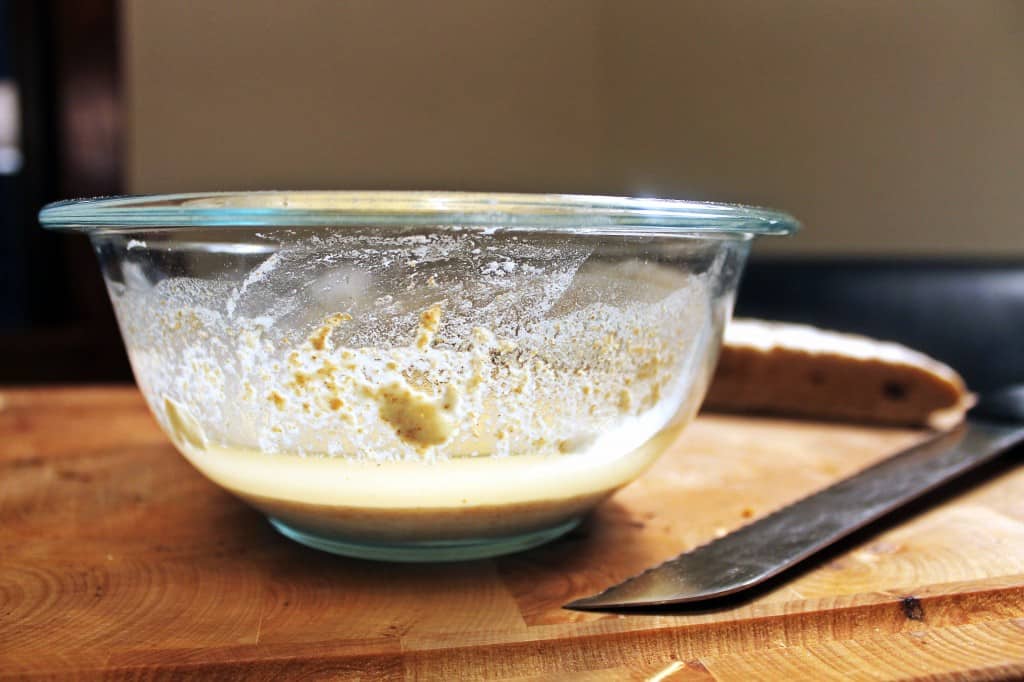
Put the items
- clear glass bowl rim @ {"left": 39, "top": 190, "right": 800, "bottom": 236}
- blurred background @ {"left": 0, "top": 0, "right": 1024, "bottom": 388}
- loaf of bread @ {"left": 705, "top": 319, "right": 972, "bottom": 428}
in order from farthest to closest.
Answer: blurred background @ {"left": 0, "top": 0, "right": 1024, "bottom": 388} < loaf of bread @ {"left": 705, "top": 319, "right": 972, "bottom": 428} < clear glass bowl rim @ {"left": 39, "top": 190, "right": 800, "bottom": 236}

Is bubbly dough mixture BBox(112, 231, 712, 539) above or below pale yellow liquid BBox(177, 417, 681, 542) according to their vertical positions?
above

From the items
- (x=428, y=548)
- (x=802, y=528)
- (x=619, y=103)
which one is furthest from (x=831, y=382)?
(x=619, y=103)

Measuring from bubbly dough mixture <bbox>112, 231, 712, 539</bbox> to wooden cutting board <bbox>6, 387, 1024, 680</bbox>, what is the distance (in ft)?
0.13

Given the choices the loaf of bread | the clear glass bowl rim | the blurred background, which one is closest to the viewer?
the clear glass bowl rim

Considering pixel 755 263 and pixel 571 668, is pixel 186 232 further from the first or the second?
pixel 755 263

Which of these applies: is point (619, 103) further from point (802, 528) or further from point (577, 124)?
point (802, 528)

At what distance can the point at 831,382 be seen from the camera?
79 cm

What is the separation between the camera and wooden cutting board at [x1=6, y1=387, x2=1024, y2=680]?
12.8 inches

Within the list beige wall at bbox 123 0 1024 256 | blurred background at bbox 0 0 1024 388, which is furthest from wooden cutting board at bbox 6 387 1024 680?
beige wall at bbox 123 0 1024 256

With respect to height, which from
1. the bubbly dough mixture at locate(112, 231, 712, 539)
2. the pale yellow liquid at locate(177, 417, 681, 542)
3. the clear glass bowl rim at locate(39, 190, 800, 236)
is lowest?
the pale yellow liquid at locate(177, 417, 681, 542)

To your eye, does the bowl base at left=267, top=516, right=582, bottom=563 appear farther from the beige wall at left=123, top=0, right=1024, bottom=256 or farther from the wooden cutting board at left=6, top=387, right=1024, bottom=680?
the beige wall at left=123, top=0, right=1024, bottom=256

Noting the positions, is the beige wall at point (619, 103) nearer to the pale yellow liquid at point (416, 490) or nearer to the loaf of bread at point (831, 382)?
the loaf of bread at point (831, 382)

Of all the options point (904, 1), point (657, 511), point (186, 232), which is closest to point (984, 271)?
point (904, 1)

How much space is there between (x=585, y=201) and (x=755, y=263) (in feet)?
3.78
